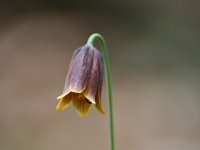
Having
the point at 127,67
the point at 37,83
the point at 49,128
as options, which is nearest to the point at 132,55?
the point at 127,67

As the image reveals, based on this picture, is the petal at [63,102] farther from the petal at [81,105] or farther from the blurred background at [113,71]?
the blurred background at [113,71]

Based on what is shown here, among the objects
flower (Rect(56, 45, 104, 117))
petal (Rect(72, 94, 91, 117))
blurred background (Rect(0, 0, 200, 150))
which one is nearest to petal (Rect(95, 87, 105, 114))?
flower (Rect(56, 45, 104, 117))

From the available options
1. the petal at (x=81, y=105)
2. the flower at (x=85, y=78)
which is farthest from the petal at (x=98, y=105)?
the petal at (x=81, y=105)

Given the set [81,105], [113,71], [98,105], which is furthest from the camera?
[113,71]

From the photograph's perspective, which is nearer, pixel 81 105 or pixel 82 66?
pixel 82 66

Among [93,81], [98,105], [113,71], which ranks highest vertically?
[113,71]

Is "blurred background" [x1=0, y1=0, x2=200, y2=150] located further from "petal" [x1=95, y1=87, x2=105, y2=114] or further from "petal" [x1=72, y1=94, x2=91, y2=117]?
"petal" [x1=95, y1=87, x2=105, y2=114]

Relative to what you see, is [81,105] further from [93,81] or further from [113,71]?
[113,71]

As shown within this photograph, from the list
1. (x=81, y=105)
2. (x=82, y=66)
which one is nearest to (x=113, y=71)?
(x=81, y=105)
